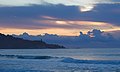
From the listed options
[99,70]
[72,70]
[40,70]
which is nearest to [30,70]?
[40,70]

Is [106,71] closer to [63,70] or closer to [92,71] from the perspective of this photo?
[92,71]

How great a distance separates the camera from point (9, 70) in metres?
46.5

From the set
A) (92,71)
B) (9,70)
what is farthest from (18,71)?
(92,71)

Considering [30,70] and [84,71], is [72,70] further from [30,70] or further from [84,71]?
[30,70]

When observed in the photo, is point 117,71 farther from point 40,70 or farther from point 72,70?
point 40,70

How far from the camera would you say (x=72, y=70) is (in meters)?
46.5

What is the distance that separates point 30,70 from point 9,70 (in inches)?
91.6

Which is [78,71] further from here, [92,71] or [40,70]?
[40,70]

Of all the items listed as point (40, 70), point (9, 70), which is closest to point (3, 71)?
point (9, 70)

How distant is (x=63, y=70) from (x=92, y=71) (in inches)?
131

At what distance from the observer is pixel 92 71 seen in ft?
148

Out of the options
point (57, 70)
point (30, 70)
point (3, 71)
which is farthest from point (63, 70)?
point (3, 71)

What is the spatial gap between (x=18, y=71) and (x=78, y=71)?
6.51 m

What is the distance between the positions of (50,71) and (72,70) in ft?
8.19
